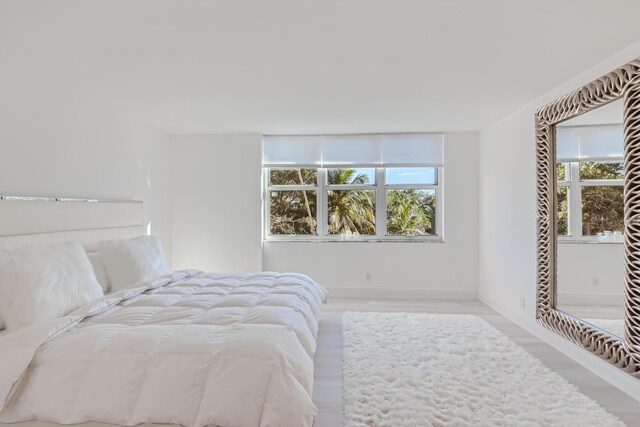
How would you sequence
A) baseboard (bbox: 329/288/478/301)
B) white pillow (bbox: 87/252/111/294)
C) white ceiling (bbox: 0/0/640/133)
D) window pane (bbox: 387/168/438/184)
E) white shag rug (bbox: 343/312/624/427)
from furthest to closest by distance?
window pane (bbox: 387/168/438/184) < baseboard (bbox: 329/288/478/301) < white pillow (bbox: 87/252/111/294) < white shag rug (bbox: 343/312/624/427) < white ceiling (bbox: 0/0/640/133)

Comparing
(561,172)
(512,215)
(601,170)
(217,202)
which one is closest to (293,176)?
(217,202)

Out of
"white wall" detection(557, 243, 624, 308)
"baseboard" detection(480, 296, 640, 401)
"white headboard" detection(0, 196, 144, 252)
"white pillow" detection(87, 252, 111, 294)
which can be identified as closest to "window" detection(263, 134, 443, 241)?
"baseboard" detection(480, 296, 640, 401)

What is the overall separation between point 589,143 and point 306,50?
2343mm

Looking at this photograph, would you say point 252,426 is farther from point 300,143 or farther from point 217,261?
point 300,143

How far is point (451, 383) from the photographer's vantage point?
104 inches

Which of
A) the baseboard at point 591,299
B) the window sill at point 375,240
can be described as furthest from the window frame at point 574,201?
the window sill at point 375,240

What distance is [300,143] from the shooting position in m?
5.60

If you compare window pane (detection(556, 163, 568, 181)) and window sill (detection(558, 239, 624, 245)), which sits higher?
window pane (detection(556, 163, 568, 181))

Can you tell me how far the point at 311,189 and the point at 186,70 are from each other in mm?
2933

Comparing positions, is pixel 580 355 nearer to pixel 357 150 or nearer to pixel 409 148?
pixel 409 148

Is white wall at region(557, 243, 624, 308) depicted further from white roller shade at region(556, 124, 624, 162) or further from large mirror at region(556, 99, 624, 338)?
white roller shade at region(556, 124, 624, 162)

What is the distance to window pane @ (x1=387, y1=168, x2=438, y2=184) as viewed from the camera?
18.3 feet

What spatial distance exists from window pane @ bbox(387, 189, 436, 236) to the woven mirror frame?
1.98 meters

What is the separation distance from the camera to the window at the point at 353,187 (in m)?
5.50
